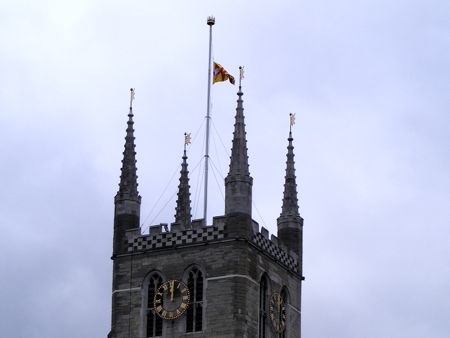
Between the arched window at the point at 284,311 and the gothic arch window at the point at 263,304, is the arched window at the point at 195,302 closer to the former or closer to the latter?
the gothic arch window at the point at 263,304

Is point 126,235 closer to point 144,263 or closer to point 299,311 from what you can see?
point 144,263

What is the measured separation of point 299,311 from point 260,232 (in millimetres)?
7022

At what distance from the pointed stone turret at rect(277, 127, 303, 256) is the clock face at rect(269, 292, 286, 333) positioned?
14.9 ft

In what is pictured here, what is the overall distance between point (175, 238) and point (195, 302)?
4.47 metres

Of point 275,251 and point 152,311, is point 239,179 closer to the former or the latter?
point 275,251

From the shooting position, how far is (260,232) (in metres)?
113

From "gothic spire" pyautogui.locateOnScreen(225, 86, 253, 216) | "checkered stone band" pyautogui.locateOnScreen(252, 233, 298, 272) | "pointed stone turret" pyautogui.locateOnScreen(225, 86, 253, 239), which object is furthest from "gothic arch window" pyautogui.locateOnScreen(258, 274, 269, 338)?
"gothic spire" pyautogui.locateOnScreen(225, 86, 253, 216)

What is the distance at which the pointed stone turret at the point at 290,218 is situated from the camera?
118000mm

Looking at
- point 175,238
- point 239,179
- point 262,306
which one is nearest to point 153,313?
point 175,238

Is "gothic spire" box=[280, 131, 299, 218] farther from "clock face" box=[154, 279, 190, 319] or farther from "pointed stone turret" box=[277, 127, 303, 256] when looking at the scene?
"clock face" box=[154, 279, 190, 319]

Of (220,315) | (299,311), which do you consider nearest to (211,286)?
(220,315)

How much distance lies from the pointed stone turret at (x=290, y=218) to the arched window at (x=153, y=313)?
9.96 meters

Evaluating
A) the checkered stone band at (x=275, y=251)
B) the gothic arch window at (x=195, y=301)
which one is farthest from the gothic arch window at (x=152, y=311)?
the checkered stone band at (x=275, y=251)

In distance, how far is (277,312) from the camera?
113812 millimetres
